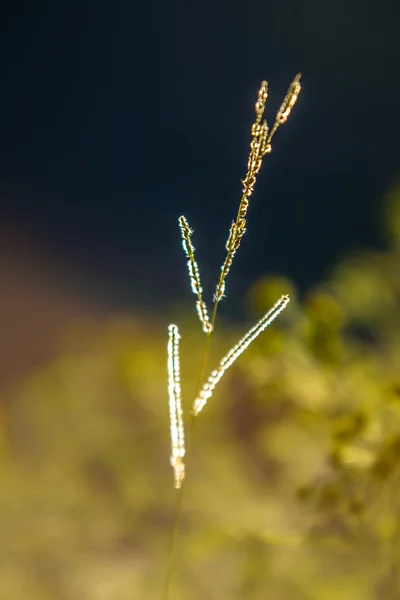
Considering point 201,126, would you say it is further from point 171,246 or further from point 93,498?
point 93,498

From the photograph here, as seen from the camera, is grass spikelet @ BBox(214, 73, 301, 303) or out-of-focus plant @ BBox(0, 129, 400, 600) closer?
grass spikelet @ BBox(214, 73, 301, 303)

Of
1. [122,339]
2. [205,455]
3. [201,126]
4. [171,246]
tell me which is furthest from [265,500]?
[201,126]

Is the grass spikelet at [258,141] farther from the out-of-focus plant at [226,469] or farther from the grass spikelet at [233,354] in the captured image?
the out-of-focus plant at [226,469]

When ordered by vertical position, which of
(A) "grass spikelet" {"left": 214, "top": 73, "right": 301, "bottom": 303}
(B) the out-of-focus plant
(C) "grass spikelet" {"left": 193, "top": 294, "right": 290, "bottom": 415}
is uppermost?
(A) "grass spikelet" {"left": 214, "top": 73, "right": 301, "bottom": 303}

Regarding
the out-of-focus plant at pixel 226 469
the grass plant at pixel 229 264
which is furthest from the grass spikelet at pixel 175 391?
the out-of-focus plant at pixel 226 469

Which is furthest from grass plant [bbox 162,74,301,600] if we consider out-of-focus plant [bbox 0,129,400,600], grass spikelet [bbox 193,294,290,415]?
out-of-focus plant [bbox 0,129,400,600]

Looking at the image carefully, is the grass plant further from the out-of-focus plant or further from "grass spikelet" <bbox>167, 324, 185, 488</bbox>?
the out-of-focus plant
